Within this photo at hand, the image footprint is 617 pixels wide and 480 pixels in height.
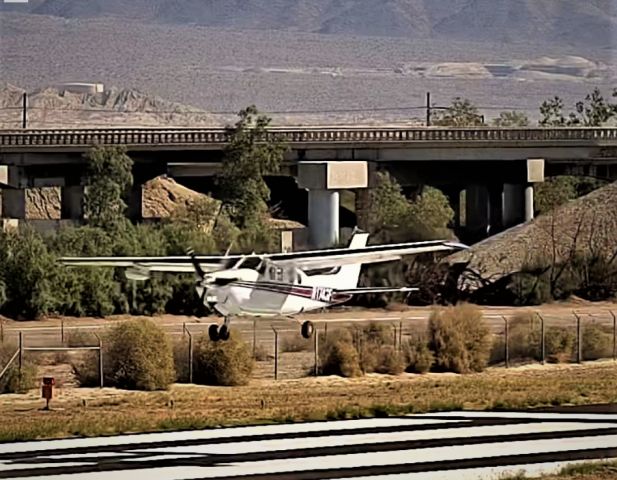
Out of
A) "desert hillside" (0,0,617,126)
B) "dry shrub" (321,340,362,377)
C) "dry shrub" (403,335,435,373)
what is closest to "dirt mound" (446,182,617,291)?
"dry shrub" (403,335,435,373)

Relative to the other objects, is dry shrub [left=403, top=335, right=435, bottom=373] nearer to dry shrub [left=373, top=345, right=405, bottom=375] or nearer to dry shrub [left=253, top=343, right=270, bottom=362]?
dry shrub [left=373, top=345, right=405, bottom=375]

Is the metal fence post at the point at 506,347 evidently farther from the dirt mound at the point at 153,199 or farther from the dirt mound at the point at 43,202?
the dirt mound at the point at 43,202

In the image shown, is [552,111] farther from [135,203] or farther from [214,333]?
[214,333]

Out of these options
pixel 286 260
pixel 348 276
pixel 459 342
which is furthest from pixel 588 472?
pixel 459 342

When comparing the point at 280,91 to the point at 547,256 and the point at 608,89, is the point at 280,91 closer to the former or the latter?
the point at 608,89

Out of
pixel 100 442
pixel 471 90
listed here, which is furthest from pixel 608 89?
pixel 100 442

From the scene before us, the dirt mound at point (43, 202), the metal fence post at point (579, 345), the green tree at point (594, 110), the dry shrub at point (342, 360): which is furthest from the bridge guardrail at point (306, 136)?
the dry shrub at point (342, 360)
